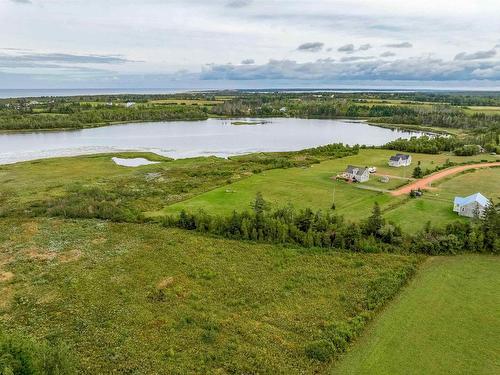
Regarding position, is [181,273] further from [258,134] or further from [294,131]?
[294,131]

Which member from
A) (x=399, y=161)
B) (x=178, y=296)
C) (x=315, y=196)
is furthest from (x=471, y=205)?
(x=178, y=296)

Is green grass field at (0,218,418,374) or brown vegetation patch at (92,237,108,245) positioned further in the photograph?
brown vegetation patch at (92,237,108,245)

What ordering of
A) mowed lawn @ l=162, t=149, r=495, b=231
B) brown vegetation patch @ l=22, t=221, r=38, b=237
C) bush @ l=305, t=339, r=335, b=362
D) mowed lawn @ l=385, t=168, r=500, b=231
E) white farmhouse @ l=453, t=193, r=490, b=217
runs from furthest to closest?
mowed lawn @ l=162, t=149, r=495, b=231
mowed lawn @ l=385, t=168, r=500, b=231
white farmhouse @ l=453, t=193, r=490, b=217
brown vegetation patch @ l=22, t=221, r=38, b=237
bush @ l=305, t=339, r=335, b=362

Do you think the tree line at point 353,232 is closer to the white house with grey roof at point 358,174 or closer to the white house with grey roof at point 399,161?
the white house with grey roof at point 358,174

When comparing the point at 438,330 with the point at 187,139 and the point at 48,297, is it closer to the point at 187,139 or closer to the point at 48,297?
the point at 48,297

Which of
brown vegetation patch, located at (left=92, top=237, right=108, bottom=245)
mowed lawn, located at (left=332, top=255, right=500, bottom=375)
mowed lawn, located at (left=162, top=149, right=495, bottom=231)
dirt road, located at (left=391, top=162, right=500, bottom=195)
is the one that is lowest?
mowed lawn, located at (left=332, top=255, right=500, bottom=375)

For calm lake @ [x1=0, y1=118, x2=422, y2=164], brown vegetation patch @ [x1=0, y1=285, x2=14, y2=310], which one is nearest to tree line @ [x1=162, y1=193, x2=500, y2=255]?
brown vegetation patch @ [x1=0, y1=285, x2=14, y2=310]

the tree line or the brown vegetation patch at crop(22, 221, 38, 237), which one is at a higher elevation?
the tree line

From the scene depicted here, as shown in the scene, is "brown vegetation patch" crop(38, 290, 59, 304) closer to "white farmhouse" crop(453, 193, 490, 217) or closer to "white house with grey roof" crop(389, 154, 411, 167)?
"white farmhouse" crop(453, 193, 490, 217)
